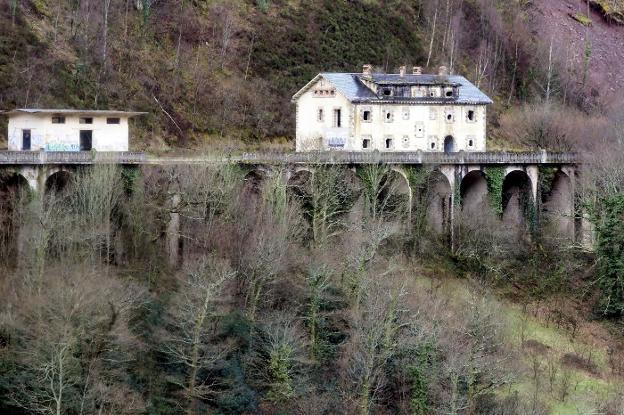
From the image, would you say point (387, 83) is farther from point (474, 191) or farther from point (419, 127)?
point (474, 191)

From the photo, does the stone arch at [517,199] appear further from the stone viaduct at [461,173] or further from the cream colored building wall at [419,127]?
the cream colored building wall at [419,127]

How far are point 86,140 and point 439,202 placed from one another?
21.0m

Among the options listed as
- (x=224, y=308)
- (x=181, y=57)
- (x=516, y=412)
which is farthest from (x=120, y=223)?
(x=181, y=57)

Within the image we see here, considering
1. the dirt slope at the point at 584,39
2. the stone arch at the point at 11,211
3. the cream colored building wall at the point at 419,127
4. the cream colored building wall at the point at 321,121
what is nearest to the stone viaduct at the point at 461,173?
the stone arch at the point at 11,211

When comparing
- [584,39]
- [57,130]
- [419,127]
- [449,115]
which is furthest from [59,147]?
[584,39]

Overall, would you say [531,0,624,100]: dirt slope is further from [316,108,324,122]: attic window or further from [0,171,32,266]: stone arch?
[0,171,32,266]: stone arch

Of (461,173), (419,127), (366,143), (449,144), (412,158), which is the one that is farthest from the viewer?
(449,144)

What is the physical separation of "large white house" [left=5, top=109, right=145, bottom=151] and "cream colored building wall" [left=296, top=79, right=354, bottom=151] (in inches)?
554

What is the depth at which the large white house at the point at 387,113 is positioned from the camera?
7919 centimetres

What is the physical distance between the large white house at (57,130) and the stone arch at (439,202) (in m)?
18.6

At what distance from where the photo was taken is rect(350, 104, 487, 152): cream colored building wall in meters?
79.3

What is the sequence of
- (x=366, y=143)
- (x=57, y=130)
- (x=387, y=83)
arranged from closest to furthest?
(x=57, y=130)
(x=366, y=143)
(x=387, y=83)

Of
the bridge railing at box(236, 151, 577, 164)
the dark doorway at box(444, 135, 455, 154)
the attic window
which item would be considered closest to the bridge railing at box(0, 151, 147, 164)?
the bridge railing at box(236, 151, 577, 164)

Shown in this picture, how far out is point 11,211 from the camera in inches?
2351
